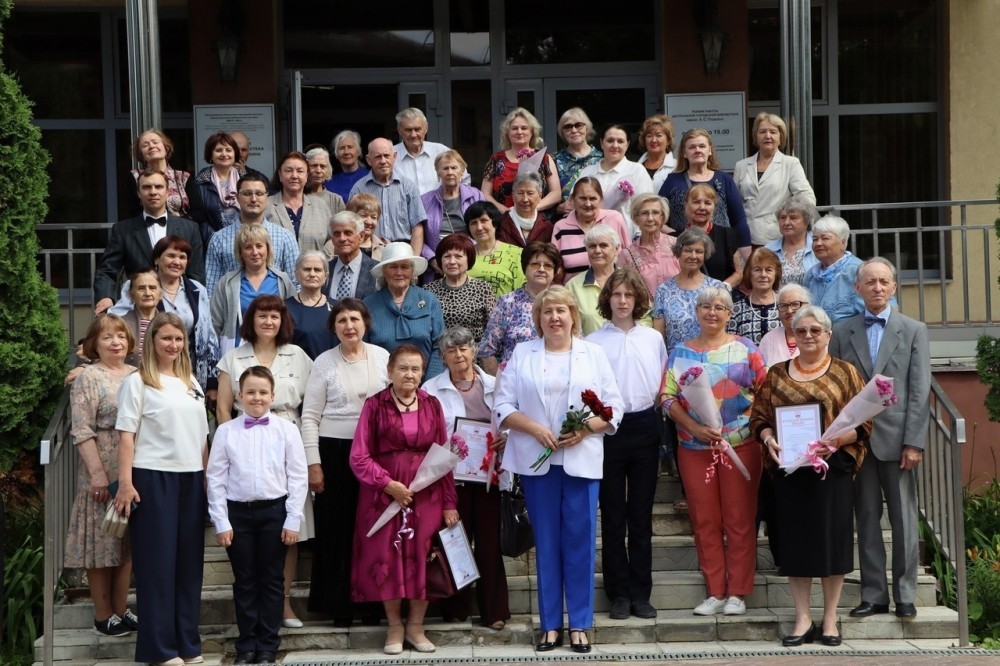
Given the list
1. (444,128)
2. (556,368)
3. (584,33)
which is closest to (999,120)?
(584,33)

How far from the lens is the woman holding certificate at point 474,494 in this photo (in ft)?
24.8

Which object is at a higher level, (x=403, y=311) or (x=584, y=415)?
(x=403, y=311)

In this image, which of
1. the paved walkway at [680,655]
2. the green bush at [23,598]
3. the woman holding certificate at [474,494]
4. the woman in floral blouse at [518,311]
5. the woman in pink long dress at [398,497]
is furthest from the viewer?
the woman in floral blouse at [518,311]

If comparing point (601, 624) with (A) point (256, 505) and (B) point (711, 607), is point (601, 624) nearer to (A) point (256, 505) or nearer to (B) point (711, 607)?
(B) point (711, 607)

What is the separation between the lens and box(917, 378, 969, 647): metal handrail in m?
7.55

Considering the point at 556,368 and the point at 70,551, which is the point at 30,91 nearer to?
the point at 70,551

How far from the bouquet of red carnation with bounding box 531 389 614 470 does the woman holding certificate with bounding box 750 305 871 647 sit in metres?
0.86

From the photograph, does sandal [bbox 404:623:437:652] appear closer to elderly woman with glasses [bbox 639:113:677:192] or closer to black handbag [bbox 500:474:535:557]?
black handbag [bbox 500:474:535:557]

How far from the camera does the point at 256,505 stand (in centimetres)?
722

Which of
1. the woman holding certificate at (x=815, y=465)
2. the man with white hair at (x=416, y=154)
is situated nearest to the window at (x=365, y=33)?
the man with white hair at (x=416, y=154)

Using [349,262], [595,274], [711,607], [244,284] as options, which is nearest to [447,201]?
[349,262]

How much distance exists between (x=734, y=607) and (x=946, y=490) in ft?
4.98

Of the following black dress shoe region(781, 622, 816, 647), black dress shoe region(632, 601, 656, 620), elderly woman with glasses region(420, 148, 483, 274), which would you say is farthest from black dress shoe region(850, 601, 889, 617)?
elderly woman with glasses region(420, 148, 483, 274)

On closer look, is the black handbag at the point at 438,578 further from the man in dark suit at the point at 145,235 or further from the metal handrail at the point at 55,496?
the man in dark suit at the point at 145,235
